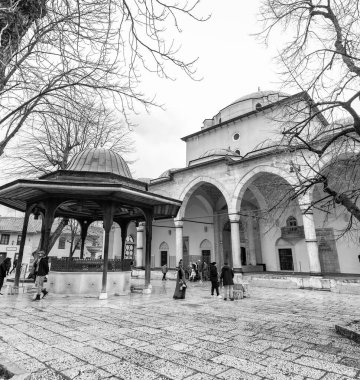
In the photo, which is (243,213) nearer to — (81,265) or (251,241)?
(251,241)

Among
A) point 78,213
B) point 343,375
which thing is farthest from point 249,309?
point 78,213

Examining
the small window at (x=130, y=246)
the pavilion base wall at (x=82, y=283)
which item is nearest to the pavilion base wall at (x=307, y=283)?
the pavilion base wall at (x=82, y=283)

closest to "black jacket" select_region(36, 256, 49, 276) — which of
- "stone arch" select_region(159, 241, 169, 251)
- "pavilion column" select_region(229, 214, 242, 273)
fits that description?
"pavilion column" select_region(229, 214, 242, 273)

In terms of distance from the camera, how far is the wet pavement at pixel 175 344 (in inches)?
108

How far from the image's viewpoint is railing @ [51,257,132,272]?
905 centimetres

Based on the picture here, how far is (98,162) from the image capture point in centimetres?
1012

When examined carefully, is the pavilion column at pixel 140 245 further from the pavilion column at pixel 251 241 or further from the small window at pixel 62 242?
the small window at pixel 62 242

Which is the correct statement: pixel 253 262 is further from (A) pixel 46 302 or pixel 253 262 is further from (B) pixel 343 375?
(B) pixel 343 375

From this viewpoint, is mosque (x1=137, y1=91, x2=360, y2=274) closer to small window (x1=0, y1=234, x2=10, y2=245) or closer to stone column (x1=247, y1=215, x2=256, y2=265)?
stone column (x1=247, y1=215, x2=256, y2=265)

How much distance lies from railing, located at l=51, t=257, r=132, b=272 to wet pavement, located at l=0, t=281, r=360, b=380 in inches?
→ 108

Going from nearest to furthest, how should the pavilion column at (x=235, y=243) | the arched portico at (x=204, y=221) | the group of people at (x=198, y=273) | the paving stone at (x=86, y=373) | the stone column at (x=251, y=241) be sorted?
the paving stone at (x=86, y=373) → the pavilion column at (x=235, y=243) → the group of people at (x=198, y=273) → the stone column at (x=251, y=241) → the arched portico at (x=204, y=221)

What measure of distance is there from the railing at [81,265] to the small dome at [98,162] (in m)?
3.29

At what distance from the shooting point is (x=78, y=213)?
40.5 ft

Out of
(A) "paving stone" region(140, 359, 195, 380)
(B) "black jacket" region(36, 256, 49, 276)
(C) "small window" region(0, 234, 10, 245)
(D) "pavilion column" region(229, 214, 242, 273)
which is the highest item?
(C) "small window" region(0, 234, 10, 245)
